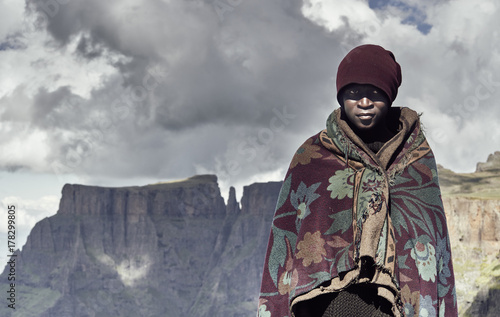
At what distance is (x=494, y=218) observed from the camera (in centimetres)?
15600

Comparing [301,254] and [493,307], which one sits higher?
[493,307]

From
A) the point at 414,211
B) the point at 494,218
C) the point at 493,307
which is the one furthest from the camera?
the point at 494,218

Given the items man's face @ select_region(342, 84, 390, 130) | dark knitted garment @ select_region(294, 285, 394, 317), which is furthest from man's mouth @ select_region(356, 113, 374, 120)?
dark knitted garment @ select_region(294, 285, 394, 317)

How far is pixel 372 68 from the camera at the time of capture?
4926mm

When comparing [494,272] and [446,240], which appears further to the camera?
[494,272]

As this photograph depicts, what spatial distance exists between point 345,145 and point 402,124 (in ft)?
1.56

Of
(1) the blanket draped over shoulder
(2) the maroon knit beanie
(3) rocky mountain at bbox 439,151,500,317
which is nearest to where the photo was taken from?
(1) the blanket draped over shoulder

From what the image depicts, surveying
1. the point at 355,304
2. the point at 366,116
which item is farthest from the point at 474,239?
the point at 355,304

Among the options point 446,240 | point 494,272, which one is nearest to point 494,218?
point 494,272

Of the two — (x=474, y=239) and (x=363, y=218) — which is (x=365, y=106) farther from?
(x=474, y=239)

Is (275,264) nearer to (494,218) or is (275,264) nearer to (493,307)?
(493,307)

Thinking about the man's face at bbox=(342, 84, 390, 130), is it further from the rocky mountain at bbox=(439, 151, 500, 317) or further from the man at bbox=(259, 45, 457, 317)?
the rocky mountain at bbox=(439, 151, 500, 317)

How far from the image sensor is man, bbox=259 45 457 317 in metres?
4.71

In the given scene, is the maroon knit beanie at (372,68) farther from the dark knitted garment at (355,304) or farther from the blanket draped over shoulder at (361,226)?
the dark knitted garment at (355,304)
